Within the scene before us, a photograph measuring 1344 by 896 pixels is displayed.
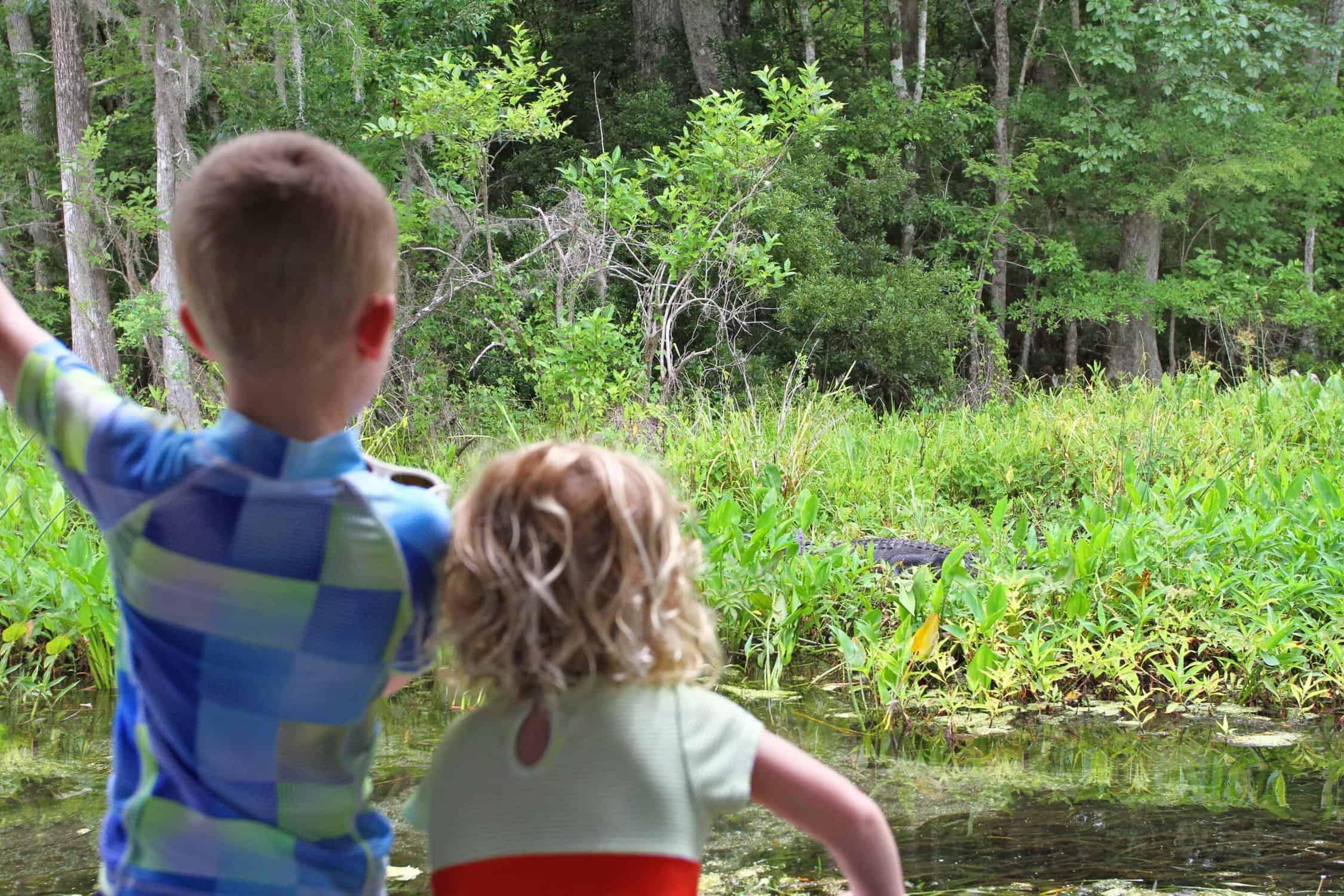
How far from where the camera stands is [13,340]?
3.56ft

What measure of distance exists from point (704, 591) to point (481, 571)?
9.81 ft

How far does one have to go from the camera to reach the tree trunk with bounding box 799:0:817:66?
44.3 feet

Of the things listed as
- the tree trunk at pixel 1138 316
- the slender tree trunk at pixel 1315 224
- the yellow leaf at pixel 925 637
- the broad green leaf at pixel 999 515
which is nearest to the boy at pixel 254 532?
the yellow leaf at pixel 925 637

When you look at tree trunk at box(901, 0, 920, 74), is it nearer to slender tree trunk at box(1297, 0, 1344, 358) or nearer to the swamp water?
slender tree trunk at box(1297, 0, 1344, 358)

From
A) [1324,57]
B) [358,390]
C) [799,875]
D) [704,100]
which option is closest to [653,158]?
[704,100]

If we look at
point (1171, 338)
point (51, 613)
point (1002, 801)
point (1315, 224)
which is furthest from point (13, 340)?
point (1171, 338)

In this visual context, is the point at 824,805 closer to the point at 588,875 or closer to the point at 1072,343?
the point at 588,875

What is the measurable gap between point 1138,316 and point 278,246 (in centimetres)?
1493

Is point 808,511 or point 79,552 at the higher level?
point 79,552

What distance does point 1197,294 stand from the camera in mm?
14234

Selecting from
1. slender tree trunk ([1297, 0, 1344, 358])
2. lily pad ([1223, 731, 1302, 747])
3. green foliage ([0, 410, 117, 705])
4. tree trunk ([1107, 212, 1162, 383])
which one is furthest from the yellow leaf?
slender tree trunk ([1297, 0, 1344, 358])

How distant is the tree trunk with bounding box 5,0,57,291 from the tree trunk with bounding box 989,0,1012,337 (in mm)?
12228

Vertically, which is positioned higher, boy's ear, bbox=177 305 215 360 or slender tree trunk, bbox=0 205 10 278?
boy's ear, bbox=177 305 215 360

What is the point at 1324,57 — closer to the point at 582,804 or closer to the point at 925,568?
the point at 925,568
